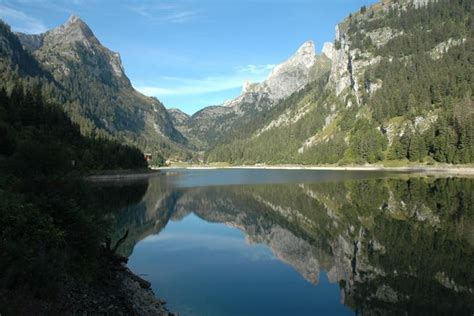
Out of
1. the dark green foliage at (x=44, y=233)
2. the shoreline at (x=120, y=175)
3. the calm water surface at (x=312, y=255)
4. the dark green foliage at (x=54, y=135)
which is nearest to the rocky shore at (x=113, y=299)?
the dark green foliage at (x=44, y=233)

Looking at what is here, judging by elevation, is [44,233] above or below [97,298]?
above

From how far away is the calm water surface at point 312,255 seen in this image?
27.0m

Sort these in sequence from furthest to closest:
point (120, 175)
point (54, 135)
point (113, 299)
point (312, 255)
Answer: point (120, 175) → point (54, 135) → point (312, 255) → point (113, 299)

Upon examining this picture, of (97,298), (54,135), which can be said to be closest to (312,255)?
(97,298)

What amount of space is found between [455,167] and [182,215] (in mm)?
118094

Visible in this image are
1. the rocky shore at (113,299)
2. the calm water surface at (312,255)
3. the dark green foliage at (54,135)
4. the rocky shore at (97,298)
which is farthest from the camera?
the dark green foliage at (54,135)

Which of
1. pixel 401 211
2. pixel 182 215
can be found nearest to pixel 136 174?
pixel 182 215

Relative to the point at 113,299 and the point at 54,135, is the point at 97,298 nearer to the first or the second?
the point at 113,299

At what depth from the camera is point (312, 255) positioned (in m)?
41.2

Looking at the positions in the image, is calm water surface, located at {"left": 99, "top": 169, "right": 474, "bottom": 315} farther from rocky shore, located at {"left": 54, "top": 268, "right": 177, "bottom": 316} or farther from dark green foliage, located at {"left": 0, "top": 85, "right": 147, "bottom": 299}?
dark green foliage, located at {"left": 0, "top": 85, "right": 147, "bottom": 299}

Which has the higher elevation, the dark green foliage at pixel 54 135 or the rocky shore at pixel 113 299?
the dark green foliage at pixel 54 135

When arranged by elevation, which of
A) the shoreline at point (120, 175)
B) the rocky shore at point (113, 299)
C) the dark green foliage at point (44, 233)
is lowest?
the shoreline at point (120, 175)

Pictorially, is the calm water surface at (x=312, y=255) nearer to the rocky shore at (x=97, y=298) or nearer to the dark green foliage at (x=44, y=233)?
the rocky shore at (x=97, y=298)

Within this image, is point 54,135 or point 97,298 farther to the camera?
point 54,135
